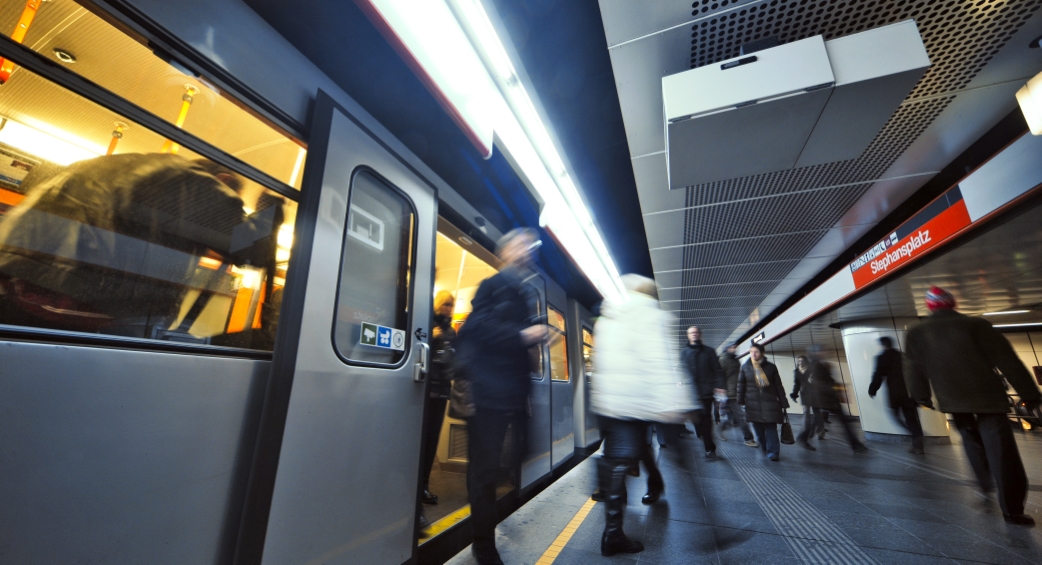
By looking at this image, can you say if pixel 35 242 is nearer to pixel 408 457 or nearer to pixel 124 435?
pixel 124 435

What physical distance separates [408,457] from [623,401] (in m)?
1.28

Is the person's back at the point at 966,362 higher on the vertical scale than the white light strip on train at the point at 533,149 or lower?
lower

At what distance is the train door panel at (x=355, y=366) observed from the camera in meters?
1.62

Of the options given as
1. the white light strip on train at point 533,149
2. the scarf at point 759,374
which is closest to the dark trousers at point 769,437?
the scarf at point 759,374

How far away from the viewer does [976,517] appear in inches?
107

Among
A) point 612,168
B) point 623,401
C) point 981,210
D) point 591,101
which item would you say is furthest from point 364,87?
point 981,210

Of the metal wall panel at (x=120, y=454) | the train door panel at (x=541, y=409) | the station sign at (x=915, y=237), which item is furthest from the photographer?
the train door panel at (x=541, y=409)

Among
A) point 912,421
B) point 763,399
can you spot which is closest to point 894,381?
point 912,421

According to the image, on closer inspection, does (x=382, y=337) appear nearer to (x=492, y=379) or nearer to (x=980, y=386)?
(x=492, y=379)

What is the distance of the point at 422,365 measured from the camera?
→ 2359 mm

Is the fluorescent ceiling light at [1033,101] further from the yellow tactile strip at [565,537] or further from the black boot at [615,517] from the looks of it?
the yellow tactile strip at [565,537]

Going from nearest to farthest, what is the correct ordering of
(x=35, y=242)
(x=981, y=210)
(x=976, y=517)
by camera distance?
(x=35, y=242) < (x=976, y=517) < (x=981, y=210)

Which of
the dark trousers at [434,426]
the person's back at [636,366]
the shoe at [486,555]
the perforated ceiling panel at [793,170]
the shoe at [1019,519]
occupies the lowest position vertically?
the shoe at [1019,519]

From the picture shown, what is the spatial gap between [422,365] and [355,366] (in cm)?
49
